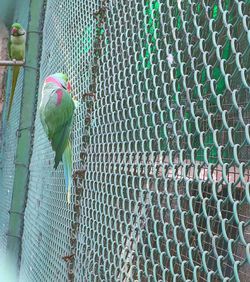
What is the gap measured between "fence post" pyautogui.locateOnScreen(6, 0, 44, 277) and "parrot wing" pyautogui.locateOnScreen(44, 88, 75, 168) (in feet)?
3.59

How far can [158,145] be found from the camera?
96 centimetres

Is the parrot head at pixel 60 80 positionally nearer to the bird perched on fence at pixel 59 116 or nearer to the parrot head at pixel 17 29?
the bird perched on fence at pixel 59 116

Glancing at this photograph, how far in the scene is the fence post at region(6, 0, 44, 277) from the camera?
2551 millimetres

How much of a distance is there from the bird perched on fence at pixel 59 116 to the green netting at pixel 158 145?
4cm

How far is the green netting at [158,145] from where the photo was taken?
734 mm

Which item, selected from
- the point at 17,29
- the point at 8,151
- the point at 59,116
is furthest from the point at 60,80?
the point at 8,151

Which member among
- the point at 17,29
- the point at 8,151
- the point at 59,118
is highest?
the point at 17,29

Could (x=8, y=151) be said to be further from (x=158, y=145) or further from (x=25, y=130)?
(x=158, y=145)

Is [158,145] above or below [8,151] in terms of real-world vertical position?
below

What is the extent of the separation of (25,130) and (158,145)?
1.78 meters

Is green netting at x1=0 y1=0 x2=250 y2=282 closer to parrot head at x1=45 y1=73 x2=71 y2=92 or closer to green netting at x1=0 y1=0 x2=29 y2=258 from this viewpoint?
parrot head at x1=45 y1=73 x2=71 y2=92

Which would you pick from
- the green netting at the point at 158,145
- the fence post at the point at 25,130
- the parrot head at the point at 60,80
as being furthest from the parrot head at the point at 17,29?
the parrot head at the point at 60,80

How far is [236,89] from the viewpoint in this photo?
2.38 feet

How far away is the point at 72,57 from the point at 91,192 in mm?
590
